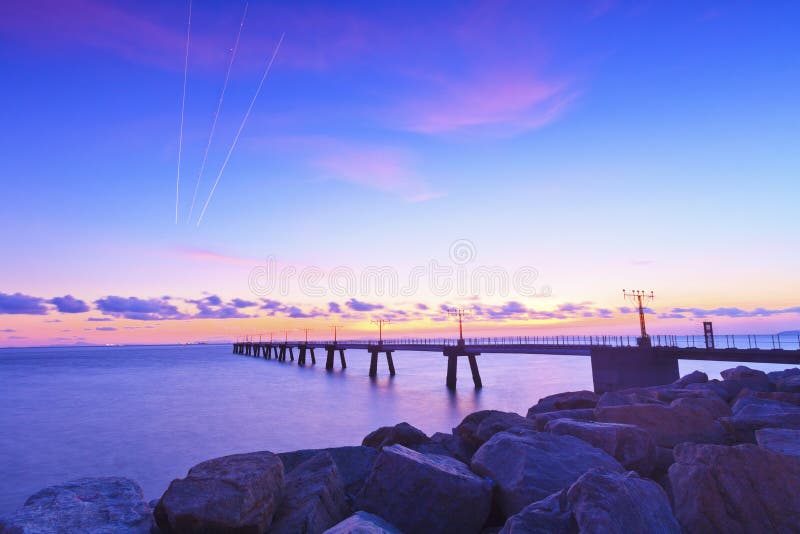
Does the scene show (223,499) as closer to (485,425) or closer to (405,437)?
(405,437)

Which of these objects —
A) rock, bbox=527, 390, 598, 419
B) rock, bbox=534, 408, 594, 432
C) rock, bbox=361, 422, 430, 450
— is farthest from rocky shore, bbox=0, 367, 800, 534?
rock, bbox=527, 390, 598, 419

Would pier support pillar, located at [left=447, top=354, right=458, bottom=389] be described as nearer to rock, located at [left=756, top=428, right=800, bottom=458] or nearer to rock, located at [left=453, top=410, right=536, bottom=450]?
rock, located at [left=453, top=410, right=536, bottom=450]

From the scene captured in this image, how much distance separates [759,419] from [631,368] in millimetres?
22899

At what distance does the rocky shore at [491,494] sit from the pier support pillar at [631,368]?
82.1 feet

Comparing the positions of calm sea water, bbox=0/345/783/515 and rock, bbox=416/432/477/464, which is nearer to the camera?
rock, bbox=416/432/477/464

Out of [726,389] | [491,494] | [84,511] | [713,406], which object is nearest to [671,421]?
[713,406]

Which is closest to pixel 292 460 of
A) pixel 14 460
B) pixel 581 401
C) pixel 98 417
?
pixel 581 401

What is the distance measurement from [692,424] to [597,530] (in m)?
7.26

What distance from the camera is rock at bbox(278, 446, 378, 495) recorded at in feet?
26.5

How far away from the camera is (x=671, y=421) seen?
9703 mm

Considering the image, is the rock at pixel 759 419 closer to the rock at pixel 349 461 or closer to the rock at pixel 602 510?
the rock at pixel 602 510

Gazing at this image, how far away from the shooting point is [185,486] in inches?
220

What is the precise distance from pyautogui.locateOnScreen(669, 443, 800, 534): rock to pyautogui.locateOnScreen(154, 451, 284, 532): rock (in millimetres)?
4563

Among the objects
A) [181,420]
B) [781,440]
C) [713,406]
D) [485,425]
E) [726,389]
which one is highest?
[781,440]
